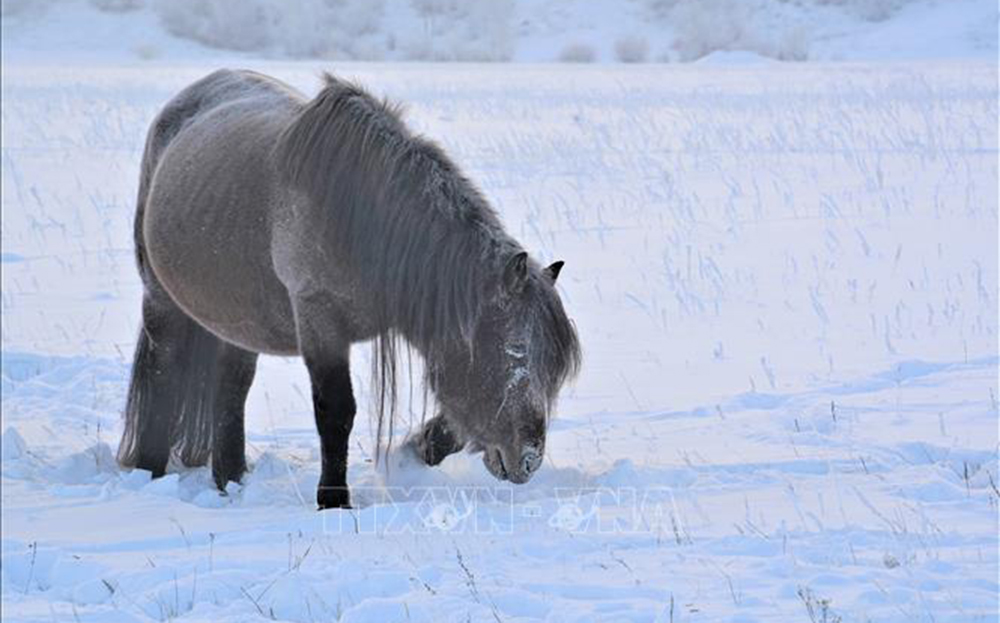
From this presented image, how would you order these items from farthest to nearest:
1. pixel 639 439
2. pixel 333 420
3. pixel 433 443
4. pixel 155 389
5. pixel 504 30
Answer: pixel 504 30 → pixel 155 389 → pixel 639 439 → pixel 433 443 → pixel 333 420

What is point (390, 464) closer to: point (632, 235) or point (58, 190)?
point (632, 235)

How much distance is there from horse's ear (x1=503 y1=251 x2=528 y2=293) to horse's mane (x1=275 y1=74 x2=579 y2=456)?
0.06 meters

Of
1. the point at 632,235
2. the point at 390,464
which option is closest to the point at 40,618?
the point at 390,464

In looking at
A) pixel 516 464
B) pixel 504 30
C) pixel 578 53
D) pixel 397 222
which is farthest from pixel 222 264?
pixel 578 53

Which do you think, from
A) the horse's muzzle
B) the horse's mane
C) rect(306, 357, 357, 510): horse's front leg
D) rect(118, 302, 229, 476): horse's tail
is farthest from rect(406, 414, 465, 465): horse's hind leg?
rect(118, 302, 229, 476): horse's tail

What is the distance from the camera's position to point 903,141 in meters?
16.1

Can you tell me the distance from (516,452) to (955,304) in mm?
4502

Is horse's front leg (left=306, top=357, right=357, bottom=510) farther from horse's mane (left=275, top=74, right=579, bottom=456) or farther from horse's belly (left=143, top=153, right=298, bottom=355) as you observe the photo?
horse's belly (left=143, top=153, right=298, bottom=355)

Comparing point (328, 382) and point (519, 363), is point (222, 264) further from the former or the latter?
point (519, 363)

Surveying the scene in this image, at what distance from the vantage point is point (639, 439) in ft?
19.5

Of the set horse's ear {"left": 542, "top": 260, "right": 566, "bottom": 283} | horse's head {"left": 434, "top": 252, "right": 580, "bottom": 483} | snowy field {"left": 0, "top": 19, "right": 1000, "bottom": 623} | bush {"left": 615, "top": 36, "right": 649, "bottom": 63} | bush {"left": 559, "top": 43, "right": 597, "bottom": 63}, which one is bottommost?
bush {"left": 559, "top": 43, "right": 597, "bottom": 63}

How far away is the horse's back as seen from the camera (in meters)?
5.37

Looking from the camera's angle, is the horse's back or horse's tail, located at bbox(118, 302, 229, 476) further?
horse's tail, located at bbox(118, 302, 229, 476)

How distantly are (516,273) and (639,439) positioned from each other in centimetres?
167
